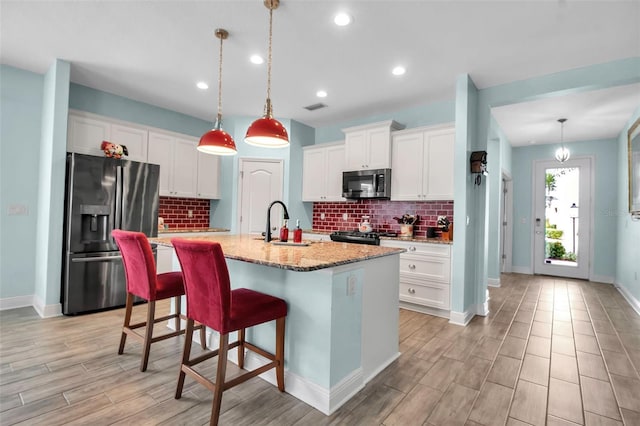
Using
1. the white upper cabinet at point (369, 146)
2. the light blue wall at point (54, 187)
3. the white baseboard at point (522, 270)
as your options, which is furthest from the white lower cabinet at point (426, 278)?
the white baseboard at point (522, 270)

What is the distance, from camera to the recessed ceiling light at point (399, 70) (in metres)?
3.30

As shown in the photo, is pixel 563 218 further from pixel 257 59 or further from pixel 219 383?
pixel 219 383

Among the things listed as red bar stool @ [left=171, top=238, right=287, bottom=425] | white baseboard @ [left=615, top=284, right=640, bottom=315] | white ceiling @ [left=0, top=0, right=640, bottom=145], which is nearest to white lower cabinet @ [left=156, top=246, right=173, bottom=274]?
white ceiling @ [left=0, top=0, right=640, bottom=145]

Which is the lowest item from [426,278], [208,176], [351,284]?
[426,278]

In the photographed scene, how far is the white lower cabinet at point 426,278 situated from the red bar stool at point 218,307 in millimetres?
2278

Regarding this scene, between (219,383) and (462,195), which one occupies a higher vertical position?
(462,195)

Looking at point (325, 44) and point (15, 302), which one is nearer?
point (325, 44)

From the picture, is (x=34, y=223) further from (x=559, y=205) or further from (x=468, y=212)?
(x=559, y=205)

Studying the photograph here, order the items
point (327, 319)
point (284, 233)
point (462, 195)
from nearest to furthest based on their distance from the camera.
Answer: point (327, 319), point (284, 233), point (462, 195)

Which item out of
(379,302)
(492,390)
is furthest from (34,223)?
(492,390)

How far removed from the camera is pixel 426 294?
12.2 ft

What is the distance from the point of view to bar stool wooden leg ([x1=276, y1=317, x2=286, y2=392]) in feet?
6.44

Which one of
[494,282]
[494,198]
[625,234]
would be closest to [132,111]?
[494,198]

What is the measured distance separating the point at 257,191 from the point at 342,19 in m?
3.13
